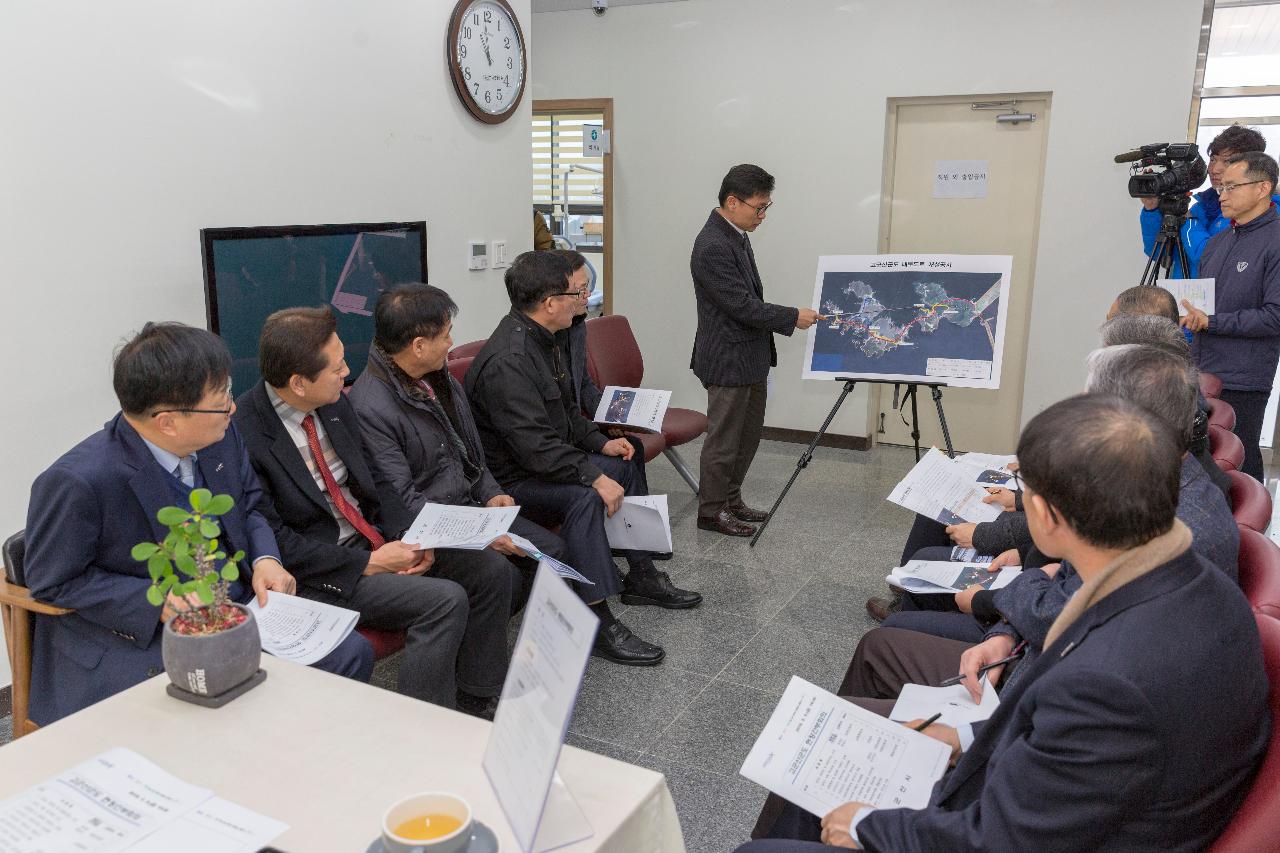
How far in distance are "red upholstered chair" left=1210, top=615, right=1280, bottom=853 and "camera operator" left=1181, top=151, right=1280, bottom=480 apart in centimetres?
286

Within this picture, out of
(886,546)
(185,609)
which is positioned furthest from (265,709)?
(886,546)

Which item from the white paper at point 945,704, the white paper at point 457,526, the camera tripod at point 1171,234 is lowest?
the white paper at point 945,704

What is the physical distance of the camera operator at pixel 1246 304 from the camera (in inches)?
144

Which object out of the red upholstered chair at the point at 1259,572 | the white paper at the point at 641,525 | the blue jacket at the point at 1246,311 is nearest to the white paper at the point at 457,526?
the white paper at the point at 641,525

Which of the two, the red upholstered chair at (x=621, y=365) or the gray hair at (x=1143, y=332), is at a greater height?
the gray hair at (x=1143, y=332)

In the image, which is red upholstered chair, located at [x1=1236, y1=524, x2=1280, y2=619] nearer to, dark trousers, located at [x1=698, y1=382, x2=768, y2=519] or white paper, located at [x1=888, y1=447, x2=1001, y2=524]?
white paper, located at [x1=888, y1=447, x2=1001, y2=524]

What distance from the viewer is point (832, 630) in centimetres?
346

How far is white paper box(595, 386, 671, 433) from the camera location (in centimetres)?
396

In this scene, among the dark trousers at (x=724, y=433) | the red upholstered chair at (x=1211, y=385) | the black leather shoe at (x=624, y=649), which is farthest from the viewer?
the dark trousers at (x=724, y=433)

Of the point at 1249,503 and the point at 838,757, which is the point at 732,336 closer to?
the point at 1249,503

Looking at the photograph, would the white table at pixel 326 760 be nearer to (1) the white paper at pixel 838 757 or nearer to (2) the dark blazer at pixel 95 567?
(1) the white paper at pixel 838 757

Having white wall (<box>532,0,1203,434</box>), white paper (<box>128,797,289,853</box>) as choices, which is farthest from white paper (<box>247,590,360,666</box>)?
white wall (<box>532,0,1203,434</box>)

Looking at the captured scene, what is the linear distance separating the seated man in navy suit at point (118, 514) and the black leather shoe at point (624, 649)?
1.55 m

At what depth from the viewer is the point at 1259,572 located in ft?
5.52
